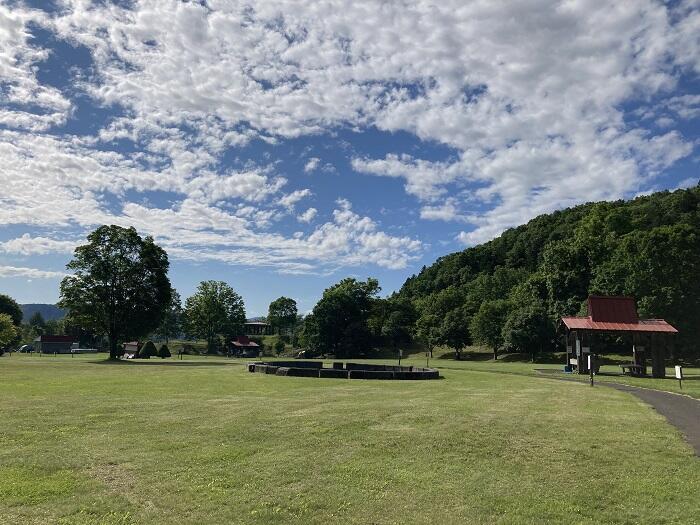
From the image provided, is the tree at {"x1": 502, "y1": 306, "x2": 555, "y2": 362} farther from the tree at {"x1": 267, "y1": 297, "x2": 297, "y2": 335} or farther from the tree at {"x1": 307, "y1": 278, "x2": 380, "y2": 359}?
the tree at {"x1": 267, "y1": 297, "x2": 297, "y2": 335}

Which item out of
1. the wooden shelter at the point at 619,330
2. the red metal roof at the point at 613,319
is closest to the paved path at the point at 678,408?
the wooden shelter at the point at 619,330

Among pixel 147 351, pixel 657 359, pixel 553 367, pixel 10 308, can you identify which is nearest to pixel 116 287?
pixel 147 351

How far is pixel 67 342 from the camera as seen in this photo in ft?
392

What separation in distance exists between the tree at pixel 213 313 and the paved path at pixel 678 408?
94029mm

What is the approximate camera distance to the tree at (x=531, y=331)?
72.9 m

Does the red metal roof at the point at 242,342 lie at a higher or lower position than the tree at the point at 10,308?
lower

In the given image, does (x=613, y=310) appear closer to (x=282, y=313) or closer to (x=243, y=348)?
(x=243, y=348)

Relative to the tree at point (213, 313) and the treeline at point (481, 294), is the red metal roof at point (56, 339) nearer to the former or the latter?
the treeline at point (481, 294)

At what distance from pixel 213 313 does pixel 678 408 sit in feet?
330

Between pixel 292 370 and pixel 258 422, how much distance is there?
20213 millimetres

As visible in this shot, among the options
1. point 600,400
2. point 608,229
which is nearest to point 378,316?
point 608,229

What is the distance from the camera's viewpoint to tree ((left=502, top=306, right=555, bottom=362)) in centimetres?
7294

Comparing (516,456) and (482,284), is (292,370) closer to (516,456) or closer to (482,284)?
(516,456)

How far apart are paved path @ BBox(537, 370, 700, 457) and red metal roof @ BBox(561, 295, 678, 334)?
13.4m
